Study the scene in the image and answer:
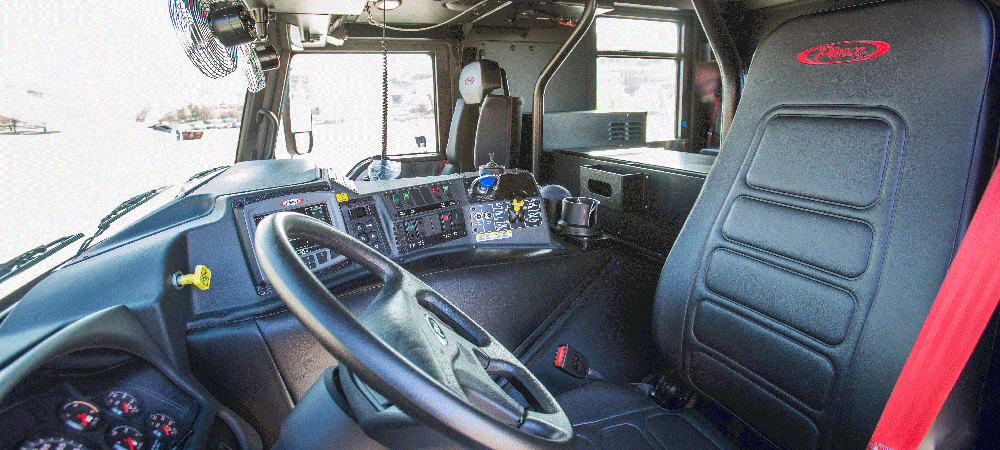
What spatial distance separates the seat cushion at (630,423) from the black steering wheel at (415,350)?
0.29 meters

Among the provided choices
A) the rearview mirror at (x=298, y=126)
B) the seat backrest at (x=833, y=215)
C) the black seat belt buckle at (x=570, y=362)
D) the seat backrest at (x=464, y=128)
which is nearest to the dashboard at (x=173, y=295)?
the black seat belt buckle at (x=570, y=362)

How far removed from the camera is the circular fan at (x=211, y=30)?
1.20 meters

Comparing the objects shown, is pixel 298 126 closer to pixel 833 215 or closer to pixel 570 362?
pixel 570 362

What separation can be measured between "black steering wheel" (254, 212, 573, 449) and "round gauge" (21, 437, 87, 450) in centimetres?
56

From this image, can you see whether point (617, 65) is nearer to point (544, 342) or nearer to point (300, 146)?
point (300, 146)

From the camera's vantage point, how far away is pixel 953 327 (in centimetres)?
56

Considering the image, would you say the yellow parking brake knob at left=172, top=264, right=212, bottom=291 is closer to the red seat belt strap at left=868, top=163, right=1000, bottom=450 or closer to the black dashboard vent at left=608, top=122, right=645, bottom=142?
the red seat belt strap at left=868, top=163, right=1000, bottom=450

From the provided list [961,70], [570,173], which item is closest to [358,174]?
[570,173]

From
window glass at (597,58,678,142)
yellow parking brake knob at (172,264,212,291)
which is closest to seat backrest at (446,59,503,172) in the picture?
window glass at (597,58,678,142)

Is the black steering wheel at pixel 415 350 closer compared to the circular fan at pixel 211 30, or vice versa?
the black steering wheel at pixel 415 350

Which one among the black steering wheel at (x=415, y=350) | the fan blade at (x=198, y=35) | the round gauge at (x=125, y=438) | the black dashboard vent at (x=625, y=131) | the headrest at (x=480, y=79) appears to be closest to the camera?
the black steering wheel at (x=415, y=350)

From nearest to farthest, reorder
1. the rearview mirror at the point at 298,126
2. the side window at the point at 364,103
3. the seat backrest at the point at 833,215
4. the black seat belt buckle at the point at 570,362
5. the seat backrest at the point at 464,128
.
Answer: the seat backrest at the point at 833,215
the black seat belt buckle at the point at 570,362
the rearview mirror at the point at 298,126
the seat backrest at the point at 464,128
the side window at the point at 364,103

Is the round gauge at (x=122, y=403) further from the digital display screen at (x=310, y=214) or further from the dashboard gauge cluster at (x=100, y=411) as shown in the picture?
the digital display screen at (x=310, y=214)

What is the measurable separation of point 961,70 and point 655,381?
886mm
